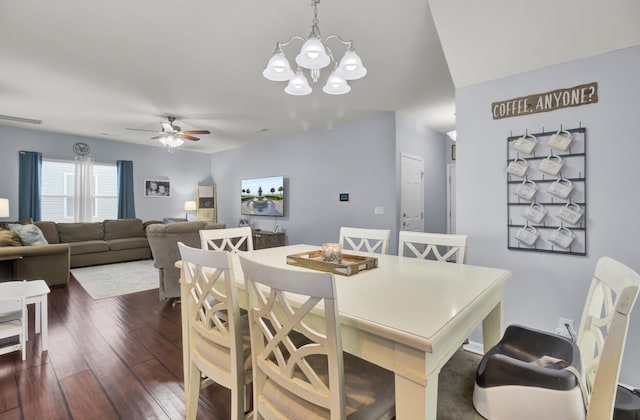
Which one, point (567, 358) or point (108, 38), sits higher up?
point (108, 38)

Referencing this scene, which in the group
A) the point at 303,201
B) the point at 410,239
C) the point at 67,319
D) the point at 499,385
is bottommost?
the point at 67,319

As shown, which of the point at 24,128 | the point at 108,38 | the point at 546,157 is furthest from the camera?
the point at 24,128

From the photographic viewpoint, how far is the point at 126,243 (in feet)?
19.2

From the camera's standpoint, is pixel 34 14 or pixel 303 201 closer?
pixel 34 14

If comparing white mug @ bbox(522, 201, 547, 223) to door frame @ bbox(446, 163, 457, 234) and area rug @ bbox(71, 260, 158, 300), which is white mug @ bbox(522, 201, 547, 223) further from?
area rug @ bbox(71, 260, 158, 300)

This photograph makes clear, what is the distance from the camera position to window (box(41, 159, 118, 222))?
19.2 feet

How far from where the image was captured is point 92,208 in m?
6.31

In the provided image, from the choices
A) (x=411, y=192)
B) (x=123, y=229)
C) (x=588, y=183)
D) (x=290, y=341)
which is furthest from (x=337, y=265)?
(x=123, y=229)

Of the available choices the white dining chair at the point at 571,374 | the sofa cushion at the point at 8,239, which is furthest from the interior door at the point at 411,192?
the sofa cushion at the point at 8,239

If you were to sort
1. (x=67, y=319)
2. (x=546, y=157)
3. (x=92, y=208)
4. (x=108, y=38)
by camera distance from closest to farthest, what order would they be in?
(x=546, y=157)
(x=108, y=38)
(x=67, y=319)
(x=92, y=208)

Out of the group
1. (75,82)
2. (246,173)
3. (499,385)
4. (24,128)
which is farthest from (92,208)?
(499,385)

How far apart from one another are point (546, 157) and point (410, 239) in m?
1.12

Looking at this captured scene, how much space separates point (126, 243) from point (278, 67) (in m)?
5.64

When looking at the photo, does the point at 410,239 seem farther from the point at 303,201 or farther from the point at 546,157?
the point at 303,201
